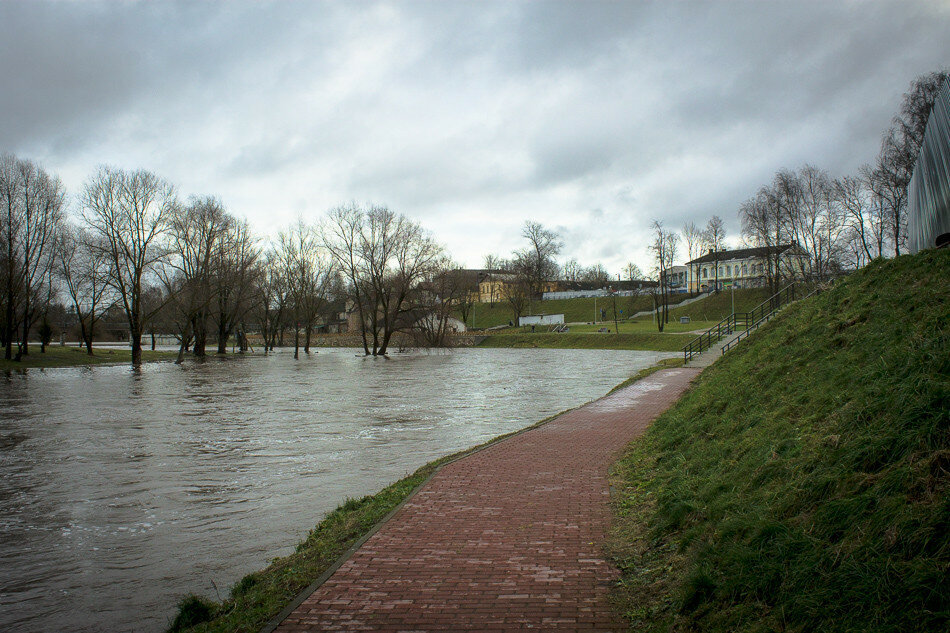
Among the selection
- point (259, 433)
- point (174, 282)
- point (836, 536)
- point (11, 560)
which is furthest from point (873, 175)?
point (174, 282)

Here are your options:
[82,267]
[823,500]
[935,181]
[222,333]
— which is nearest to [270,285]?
[222,333]

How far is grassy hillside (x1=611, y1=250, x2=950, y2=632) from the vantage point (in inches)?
143

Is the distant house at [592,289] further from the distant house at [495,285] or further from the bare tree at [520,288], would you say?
the bare tree at [520,288]

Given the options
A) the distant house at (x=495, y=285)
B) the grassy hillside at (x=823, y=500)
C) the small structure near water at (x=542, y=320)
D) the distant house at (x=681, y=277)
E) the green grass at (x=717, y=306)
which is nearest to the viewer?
the grassy hillside at (x=823, y=500)

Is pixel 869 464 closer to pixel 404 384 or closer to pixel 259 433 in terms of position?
pixel 259 433

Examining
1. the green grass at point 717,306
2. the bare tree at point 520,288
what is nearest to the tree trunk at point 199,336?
the bare tree at point 520,288

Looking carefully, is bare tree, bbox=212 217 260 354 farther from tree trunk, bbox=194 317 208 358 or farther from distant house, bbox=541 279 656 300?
distant house, bbox=541 279 656 300

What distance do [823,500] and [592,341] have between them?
210 ft

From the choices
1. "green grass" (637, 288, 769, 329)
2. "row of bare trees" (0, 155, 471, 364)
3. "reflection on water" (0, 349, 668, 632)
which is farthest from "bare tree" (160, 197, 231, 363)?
"green grass" (637, 288, 769, 329)

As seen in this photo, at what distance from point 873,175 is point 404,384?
34921mm

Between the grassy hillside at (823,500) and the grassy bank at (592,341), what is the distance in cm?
4879

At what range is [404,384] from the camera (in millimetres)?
30500

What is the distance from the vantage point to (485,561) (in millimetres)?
5980

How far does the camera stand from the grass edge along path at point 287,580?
508cm
